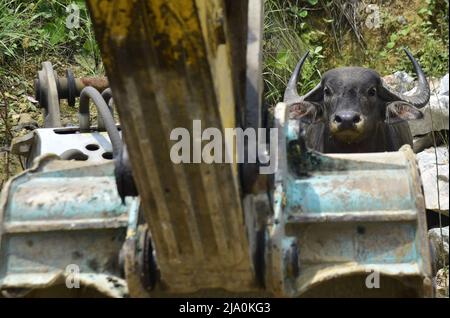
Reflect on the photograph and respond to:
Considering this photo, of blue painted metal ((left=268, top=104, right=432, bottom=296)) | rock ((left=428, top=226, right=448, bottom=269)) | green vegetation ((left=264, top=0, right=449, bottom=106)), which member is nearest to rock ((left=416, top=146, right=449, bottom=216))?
rock ((left=428, top=226, right=448, bottom=269))

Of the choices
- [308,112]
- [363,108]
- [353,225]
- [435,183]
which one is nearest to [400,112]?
[363,108]

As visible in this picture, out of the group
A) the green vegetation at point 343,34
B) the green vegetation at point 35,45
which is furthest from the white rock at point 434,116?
the green vegetation at point 35,45

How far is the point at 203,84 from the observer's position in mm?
2910

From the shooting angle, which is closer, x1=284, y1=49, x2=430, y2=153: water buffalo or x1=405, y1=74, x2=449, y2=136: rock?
x1=284, y1=49, x2=430, y2=153: water buffalo

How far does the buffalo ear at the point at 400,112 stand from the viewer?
22.2 ft

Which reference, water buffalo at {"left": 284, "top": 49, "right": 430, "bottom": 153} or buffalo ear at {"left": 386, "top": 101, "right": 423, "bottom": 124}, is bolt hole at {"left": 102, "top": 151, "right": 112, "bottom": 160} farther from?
buffalo ear at {"left": 386, "top": 101, "right": 423, "bottom": 124}

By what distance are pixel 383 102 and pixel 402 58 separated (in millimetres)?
2089

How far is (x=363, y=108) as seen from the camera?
6805 mm

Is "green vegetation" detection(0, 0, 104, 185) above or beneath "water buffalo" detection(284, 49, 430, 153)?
above

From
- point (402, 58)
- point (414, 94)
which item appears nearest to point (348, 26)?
point (402, 58)

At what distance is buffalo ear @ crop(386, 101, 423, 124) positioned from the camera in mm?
6770

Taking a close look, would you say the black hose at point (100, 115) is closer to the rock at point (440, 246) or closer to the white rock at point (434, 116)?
the rock at point (440, 246)

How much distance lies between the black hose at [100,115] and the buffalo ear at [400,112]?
2.42 meters

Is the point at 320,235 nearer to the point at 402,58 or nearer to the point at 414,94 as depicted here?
the point at 414,94
